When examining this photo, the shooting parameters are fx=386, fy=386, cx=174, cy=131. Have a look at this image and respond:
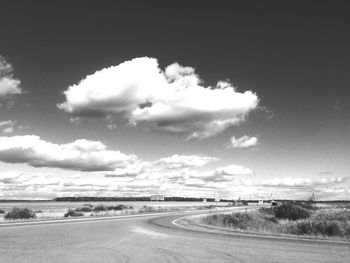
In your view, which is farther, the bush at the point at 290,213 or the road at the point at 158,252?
the bush at the point at 290,213

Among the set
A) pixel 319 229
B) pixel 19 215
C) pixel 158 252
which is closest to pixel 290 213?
pixel 319 229

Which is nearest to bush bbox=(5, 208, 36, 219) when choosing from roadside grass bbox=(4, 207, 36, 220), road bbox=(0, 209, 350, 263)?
roadside grass bbox=(4, 207, 36, 220)

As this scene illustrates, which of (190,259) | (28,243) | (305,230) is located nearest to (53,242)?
(28,243)

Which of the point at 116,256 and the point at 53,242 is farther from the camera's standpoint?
the point at 53,242

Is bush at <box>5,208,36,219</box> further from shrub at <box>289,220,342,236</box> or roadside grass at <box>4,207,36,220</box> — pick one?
shrub at <box>289,220,342,236</box>

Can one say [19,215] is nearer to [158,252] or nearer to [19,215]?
[19,215]

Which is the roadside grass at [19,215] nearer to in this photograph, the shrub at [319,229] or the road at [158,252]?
the road at [158,252]

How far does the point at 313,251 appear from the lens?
13398 mm

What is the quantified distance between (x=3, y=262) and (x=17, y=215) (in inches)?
1318

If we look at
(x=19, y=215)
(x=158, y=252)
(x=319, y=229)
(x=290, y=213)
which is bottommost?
(x=158, y=252)

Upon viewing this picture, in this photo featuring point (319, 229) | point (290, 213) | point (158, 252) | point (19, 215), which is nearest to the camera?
point (158, 252)

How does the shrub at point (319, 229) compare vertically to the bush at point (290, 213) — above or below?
below

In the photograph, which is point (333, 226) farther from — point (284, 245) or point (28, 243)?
point (28, 243)

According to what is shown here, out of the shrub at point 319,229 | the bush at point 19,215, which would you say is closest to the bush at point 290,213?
the shrub at point 319,229
